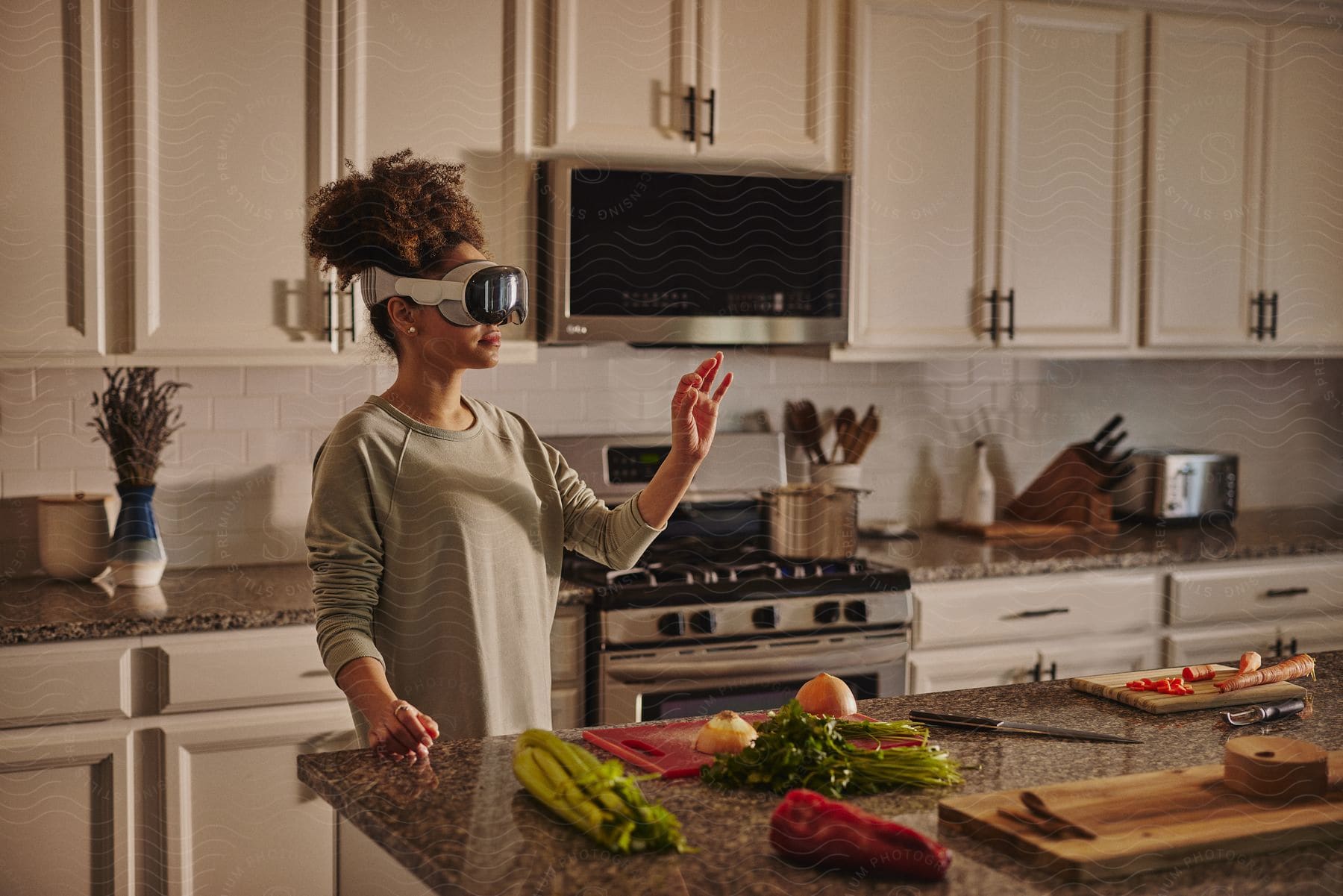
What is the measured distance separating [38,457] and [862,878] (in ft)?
7.21

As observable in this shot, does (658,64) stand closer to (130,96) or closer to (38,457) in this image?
(130,96)

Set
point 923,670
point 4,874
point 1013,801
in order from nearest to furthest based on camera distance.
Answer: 1. point 1013,801
2. point 4,874
3. point 923,670

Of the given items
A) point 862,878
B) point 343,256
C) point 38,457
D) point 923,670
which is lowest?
point 923,670

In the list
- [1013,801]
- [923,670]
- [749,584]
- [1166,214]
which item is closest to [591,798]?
[1013,801]

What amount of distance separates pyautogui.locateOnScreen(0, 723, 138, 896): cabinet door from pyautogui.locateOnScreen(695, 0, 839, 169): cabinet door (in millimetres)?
1685

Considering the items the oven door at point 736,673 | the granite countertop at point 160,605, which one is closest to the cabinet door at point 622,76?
the granite countertop at point 160,605

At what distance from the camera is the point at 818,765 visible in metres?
1.33

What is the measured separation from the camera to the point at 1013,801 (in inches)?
48.9

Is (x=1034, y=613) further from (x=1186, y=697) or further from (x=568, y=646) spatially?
(x=1186, y=697)

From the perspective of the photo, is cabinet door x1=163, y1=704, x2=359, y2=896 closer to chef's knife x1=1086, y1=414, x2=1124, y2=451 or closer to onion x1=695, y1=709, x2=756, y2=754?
onion x1=695, y1=709, x2=756, y2=754

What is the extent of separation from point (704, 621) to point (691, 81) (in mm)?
1152

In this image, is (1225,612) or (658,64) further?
(1225,612)

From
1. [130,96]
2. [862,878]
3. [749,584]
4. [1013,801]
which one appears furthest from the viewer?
[749,584]

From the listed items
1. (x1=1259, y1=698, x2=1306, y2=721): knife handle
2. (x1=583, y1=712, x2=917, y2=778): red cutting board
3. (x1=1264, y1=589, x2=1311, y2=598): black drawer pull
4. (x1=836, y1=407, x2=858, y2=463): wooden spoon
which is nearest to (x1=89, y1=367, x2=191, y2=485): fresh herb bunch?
(x1=583, y1=712, x2=917, y2=778): red cutting board
